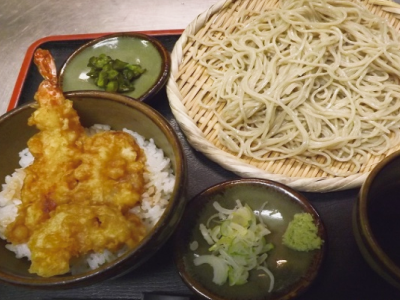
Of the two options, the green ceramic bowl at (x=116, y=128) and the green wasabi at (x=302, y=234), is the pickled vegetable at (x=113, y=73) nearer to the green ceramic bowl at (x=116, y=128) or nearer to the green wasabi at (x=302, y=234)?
the green ceramic bowl at (x=116, y=128)

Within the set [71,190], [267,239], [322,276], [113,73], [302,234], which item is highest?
[113,73]

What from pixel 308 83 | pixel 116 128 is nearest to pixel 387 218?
pixel 308 83

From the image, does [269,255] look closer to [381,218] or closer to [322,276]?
[322,276]

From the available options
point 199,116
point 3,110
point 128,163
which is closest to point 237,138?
point 199,116

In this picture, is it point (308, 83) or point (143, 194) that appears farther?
point (308, 83)

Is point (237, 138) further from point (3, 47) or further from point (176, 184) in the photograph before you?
point (3, 47)

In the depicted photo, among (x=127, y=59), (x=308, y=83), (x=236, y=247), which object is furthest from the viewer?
(x=127, y=59)
